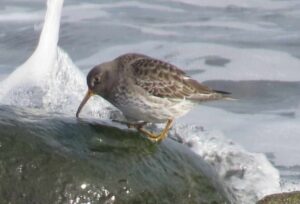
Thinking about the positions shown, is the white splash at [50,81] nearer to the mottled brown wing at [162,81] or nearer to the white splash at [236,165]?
the white splash at [236,165]

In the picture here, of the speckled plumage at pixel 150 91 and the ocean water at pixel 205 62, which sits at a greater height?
the speckled plumage at pixel 150 91

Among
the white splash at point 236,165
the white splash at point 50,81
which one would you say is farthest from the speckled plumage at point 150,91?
the white splash at point 50,81

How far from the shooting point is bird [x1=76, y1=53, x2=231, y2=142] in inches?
228

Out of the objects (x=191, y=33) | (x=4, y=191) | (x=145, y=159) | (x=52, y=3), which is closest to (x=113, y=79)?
(x=145, y=159)

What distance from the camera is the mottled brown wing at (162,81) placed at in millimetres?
5812

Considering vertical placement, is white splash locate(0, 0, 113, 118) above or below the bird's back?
below

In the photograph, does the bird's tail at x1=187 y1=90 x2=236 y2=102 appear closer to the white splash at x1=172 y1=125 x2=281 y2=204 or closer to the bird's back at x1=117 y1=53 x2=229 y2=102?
the bird's back at x1=117 y1=53 x2=229 y2=102

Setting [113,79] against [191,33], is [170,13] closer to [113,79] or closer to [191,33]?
[191,33]

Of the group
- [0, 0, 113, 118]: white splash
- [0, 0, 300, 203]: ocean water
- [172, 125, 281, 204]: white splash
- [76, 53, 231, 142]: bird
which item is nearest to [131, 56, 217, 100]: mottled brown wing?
[76, 53, 231, 142]: bird

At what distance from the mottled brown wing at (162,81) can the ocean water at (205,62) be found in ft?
1.51

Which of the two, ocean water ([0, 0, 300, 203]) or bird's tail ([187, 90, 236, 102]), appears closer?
bird's tail ([187, 90, 236, 102])

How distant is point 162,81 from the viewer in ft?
19.2

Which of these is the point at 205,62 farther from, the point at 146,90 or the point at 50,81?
the point at 146,90

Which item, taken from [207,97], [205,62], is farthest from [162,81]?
[205,62]
